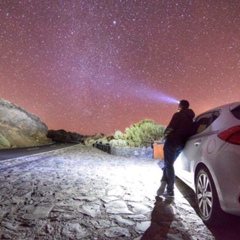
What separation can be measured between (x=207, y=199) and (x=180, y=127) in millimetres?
1596

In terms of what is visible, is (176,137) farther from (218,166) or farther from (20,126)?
(20,126)

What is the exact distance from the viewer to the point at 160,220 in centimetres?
347

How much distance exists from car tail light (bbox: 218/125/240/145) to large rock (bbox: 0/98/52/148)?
22.1m


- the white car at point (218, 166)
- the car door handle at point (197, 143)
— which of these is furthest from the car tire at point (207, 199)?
the car door handle at point (197, 143)

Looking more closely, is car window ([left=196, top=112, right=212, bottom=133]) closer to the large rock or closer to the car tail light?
the car tail light

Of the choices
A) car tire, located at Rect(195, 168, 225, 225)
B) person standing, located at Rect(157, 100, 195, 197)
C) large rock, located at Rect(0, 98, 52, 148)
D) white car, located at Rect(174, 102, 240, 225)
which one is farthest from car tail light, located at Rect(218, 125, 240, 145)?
large rock, located at Rect(0, 98, 52, 148)

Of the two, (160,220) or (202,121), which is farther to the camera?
(202,121)

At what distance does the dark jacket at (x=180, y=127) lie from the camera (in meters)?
4.60

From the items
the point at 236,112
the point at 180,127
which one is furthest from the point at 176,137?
the point at 236,112

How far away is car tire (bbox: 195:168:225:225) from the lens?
3.11 metres

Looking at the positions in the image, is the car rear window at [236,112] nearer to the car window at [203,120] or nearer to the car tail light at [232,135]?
the car tail light at [232,135]

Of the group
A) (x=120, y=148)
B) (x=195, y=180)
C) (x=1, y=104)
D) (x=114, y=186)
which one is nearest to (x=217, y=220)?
(x=195, y=180)

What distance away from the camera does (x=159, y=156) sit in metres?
12.6

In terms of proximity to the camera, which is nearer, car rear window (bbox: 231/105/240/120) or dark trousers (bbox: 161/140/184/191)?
car rear window (bbox: 231/105/240/120)
